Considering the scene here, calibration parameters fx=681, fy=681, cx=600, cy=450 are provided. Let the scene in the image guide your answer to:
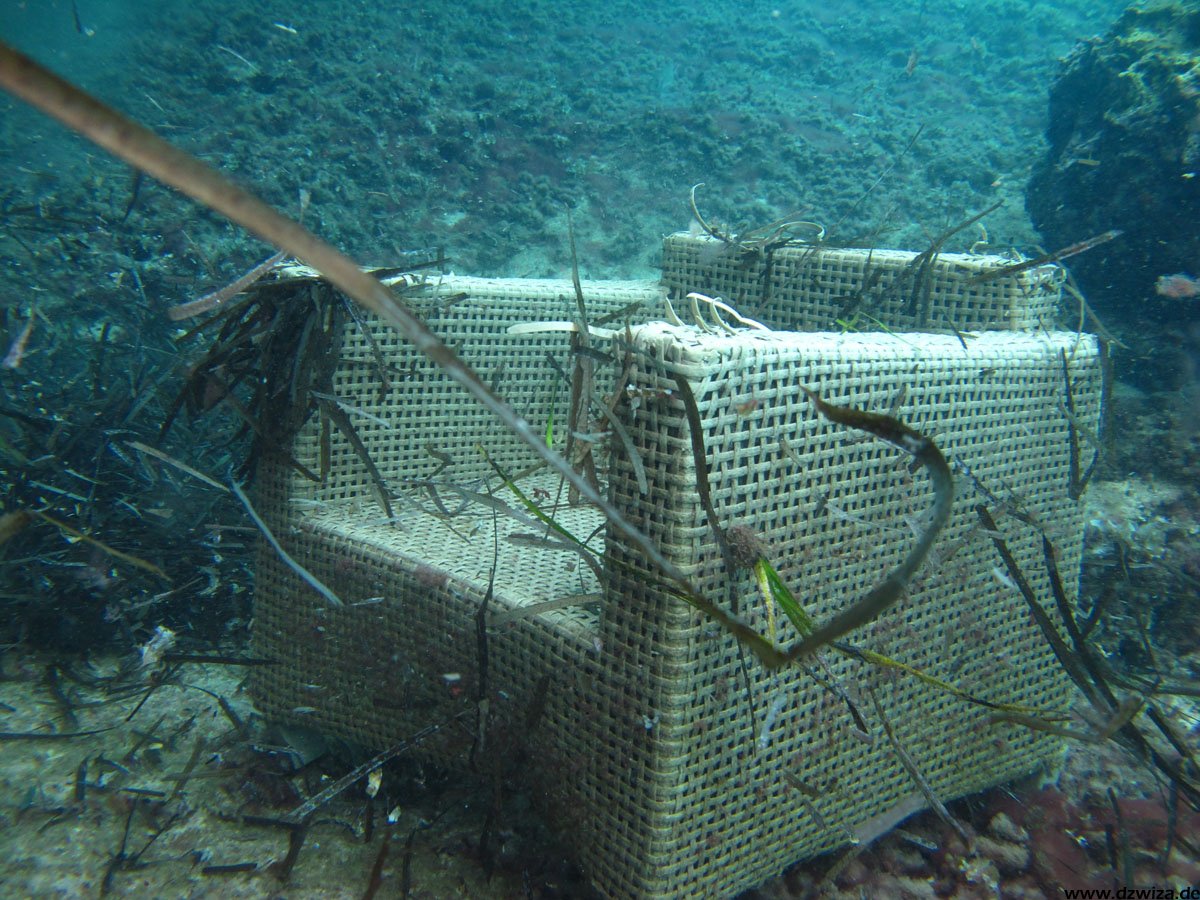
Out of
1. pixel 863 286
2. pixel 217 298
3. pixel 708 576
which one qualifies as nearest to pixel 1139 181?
pixel 863 286

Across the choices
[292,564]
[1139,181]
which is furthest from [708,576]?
[1139,181]

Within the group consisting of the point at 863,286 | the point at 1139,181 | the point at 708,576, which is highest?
the point at 1139,181

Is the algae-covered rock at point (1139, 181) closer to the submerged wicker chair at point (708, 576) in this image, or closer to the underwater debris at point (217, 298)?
the submerged wicker chair at point (708, 576)

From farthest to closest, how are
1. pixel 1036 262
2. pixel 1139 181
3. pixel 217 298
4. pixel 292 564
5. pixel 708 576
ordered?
pixel 1139 181, pixel 1036 262, pixel 217 298, pixel 292 564, pixel 708 576

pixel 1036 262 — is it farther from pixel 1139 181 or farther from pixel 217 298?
pixel 1139 181

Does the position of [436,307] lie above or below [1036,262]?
below

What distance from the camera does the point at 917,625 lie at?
2156 mm

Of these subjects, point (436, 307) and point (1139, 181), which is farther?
point (1139, 181)

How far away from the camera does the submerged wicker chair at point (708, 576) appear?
1742mm

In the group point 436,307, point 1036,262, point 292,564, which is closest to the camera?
point 292,564

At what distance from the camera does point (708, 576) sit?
5.67 ft

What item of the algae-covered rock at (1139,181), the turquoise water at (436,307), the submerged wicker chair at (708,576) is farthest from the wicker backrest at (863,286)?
the algae-covered rock at (1139,181)

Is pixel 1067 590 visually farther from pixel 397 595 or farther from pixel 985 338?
pixel 397 595

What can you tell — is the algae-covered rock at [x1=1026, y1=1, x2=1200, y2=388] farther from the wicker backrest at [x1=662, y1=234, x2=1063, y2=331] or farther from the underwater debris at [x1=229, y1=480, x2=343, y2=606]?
the underwater debris at [x1=229, y1=480, x2=343, y2=606]
